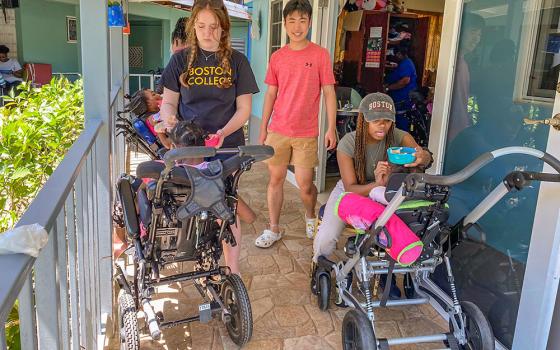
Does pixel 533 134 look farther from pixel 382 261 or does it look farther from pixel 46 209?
pixel 46 209

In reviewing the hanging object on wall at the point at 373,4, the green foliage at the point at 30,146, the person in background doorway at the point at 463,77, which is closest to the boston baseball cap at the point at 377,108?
the person in background doorway at the point at 463,77

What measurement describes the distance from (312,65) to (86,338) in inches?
90.7

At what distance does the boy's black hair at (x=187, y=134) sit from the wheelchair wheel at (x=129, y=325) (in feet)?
2.31

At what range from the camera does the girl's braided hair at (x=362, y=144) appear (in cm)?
259

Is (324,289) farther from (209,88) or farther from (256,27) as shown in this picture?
(256,27)

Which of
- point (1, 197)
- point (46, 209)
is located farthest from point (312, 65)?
point (46, 209)

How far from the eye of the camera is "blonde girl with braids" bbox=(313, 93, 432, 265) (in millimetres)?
2506

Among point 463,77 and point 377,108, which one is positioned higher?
point 463,77

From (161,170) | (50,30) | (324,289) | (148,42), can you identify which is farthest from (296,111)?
(148,42)

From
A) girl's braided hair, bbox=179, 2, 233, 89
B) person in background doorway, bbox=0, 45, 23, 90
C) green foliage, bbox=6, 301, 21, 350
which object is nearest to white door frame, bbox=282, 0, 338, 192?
girl's braided hair, bbox=179, 2, 233, 89

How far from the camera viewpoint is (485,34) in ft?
8.00

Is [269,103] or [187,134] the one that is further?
[269,103]

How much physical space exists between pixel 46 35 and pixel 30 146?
9.05m

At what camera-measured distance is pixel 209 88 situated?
2.45 metres
